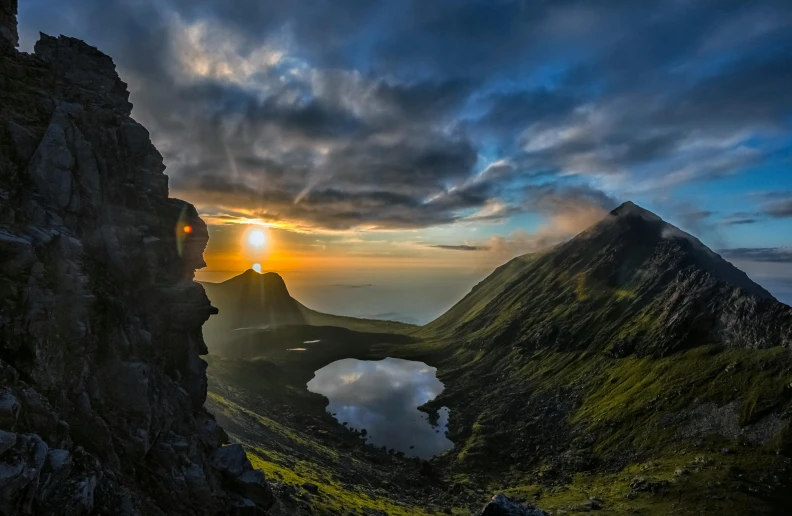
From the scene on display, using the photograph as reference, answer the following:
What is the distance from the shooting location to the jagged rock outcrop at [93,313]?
81.9ft

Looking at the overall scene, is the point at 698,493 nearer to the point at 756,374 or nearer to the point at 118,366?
the point at 756,374

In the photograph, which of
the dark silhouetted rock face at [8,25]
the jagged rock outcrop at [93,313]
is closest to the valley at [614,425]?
the jagged rock outcrop at [93,313]

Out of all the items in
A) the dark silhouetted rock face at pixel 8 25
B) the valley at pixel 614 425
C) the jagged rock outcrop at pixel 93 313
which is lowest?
the valley at pixel 614 425

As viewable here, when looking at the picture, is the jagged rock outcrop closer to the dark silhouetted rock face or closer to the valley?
the dark silhouetted rock face

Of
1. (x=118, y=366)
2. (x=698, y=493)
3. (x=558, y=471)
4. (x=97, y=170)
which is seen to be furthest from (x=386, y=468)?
(x=97, y=170)

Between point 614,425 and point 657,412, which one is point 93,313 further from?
point 657,412

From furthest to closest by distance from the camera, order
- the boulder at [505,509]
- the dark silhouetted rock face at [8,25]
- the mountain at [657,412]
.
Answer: the mountain at [657,412], the boulder at [505,509], the dark silhouetted rock face at [8,25]

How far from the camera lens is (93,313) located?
32.5 m

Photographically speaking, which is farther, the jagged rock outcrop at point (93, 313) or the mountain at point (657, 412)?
the mountain at point (657, 412)

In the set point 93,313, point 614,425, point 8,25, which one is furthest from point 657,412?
point 8,25

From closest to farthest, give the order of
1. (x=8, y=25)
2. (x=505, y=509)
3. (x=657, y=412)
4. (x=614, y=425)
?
(x=8, y=25) → (x=505, y=509) → (x=657, y=412) → (x=614, y=425)

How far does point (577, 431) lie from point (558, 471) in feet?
72.5

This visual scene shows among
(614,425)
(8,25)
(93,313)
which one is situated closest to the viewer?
(93,313)

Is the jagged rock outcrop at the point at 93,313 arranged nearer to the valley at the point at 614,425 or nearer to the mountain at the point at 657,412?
the valley at the point at 614,425
